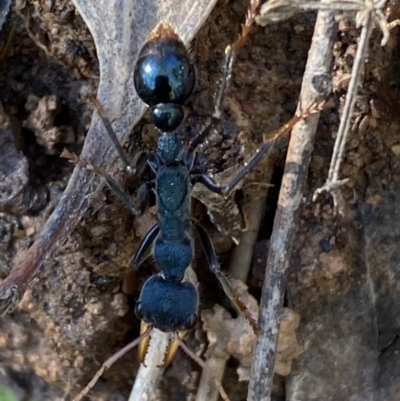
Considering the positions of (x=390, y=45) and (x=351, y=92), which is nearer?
(x=351, y=92)

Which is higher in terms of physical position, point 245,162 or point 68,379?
point 245,162

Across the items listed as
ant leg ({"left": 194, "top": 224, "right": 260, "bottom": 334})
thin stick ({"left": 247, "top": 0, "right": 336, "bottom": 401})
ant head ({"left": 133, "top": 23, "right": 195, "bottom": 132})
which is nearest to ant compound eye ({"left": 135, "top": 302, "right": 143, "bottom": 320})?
ant leg ({"left": 194, "top": 224, "right": 260, "bottom": 334})

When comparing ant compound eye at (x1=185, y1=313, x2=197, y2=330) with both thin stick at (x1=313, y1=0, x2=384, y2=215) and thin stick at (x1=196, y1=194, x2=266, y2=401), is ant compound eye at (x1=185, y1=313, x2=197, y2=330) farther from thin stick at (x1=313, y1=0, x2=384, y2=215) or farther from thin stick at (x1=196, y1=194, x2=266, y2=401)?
thin stick at (x1=313, y1=0, x2=384, y2=215)

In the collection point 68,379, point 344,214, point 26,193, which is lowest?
point 68,379

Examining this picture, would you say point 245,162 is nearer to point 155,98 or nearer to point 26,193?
point 155,98

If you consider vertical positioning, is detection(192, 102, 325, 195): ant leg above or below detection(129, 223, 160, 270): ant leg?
above

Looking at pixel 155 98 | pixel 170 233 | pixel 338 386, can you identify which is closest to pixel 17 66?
pixel 155 98
